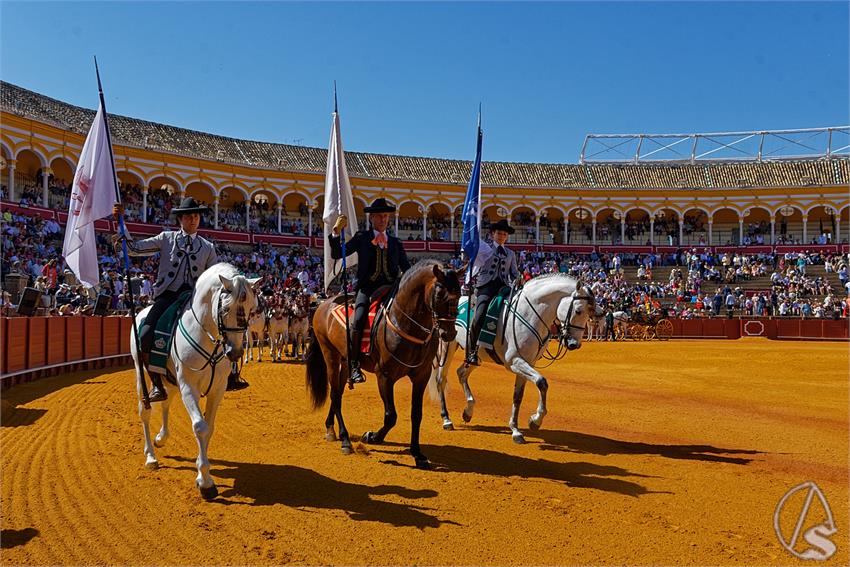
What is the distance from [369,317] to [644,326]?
23691 millimetres

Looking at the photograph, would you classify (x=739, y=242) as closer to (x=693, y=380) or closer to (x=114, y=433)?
(x=693, y=380)

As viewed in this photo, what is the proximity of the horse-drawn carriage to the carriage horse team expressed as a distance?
20.9m

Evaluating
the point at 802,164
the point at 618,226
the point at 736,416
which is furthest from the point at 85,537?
the point at 802,164

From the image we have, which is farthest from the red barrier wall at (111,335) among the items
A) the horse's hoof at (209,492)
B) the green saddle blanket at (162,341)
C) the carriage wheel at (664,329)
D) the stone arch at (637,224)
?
the stone arch at (637,224)

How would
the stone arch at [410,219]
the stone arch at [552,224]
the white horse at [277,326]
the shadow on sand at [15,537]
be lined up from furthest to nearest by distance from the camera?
the stone arch at [552,224] → the stone arch at [410,219] → the white horse at [277,326] → the shadow on sand at [15,537]

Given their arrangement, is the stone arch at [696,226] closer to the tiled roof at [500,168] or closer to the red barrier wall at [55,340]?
the tiled roof at [500,168]

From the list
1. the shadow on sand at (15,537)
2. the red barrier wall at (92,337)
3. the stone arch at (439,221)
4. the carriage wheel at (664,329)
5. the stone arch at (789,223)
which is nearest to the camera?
the shadow on sand at (15,537)

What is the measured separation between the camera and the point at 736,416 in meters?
8.95

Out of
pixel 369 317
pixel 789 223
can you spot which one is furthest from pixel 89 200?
pixel 789 223

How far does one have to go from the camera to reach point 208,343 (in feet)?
17.1

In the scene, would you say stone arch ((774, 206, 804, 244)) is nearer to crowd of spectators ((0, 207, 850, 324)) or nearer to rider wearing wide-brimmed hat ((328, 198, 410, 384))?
crowd of spectators ((0, 207, 850, 324))

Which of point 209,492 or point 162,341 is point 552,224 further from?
point 209,492

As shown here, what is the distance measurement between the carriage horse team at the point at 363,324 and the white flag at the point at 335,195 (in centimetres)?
21

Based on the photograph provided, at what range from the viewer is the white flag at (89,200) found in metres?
5.96
